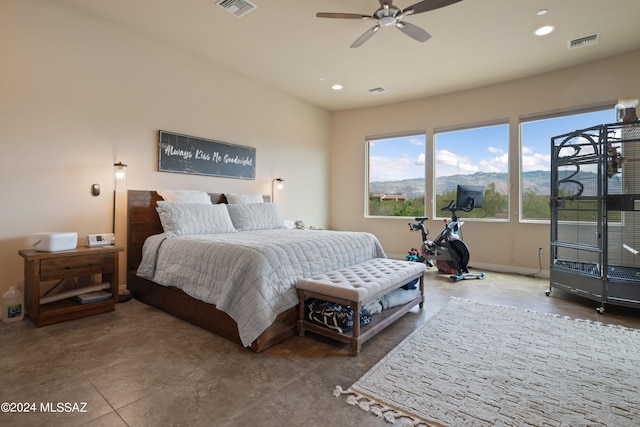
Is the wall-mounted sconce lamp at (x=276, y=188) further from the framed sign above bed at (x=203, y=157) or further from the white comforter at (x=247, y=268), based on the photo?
the white comforter at (x=247, y=268)

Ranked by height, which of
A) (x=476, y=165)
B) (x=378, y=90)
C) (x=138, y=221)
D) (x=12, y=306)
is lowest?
(x=12, y=306)

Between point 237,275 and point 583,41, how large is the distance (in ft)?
15.6

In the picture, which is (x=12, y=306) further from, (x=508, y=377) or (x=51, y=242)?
(x=508, y=377)

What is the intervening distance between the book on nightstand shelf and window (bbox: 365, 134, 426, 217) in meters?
4.74

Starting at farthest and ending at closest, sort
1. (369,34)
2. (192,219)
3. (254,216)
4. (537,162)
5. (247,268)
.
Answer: (537,162), (254,216), (192,219), (369,34), (247,268)

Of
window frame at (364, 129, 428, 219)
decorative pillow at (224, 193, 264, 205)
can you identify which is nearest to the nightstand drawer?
decorative pillow at (224, 193, 264, 205)

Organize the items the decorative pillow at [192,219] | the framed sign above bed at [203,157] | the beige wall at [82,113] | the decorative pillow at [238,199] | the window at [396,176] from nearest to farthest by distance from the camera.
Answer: the beige wall at [82,113], the decorative pillow at [192,219], the framed sign above bed at [203,157], the decorative pillow at [238,199], the window at [396,176]

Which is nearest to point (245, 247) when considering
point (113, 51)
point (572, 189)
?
point (113, 51)

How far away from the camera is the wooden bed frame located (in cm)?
236

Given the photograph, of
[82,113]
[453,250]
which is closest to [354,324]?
[453,250]

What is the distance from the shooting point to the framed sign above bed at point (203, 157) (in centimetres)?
396

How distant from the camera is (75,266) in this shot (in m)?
2.82

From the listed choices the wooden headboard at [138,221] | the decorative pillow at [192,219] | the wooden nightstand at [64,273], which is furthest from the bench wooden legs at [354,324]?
the wooden headboard at [138,221]

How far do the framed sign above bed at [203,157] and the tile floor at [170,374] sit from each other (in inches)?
78.3
